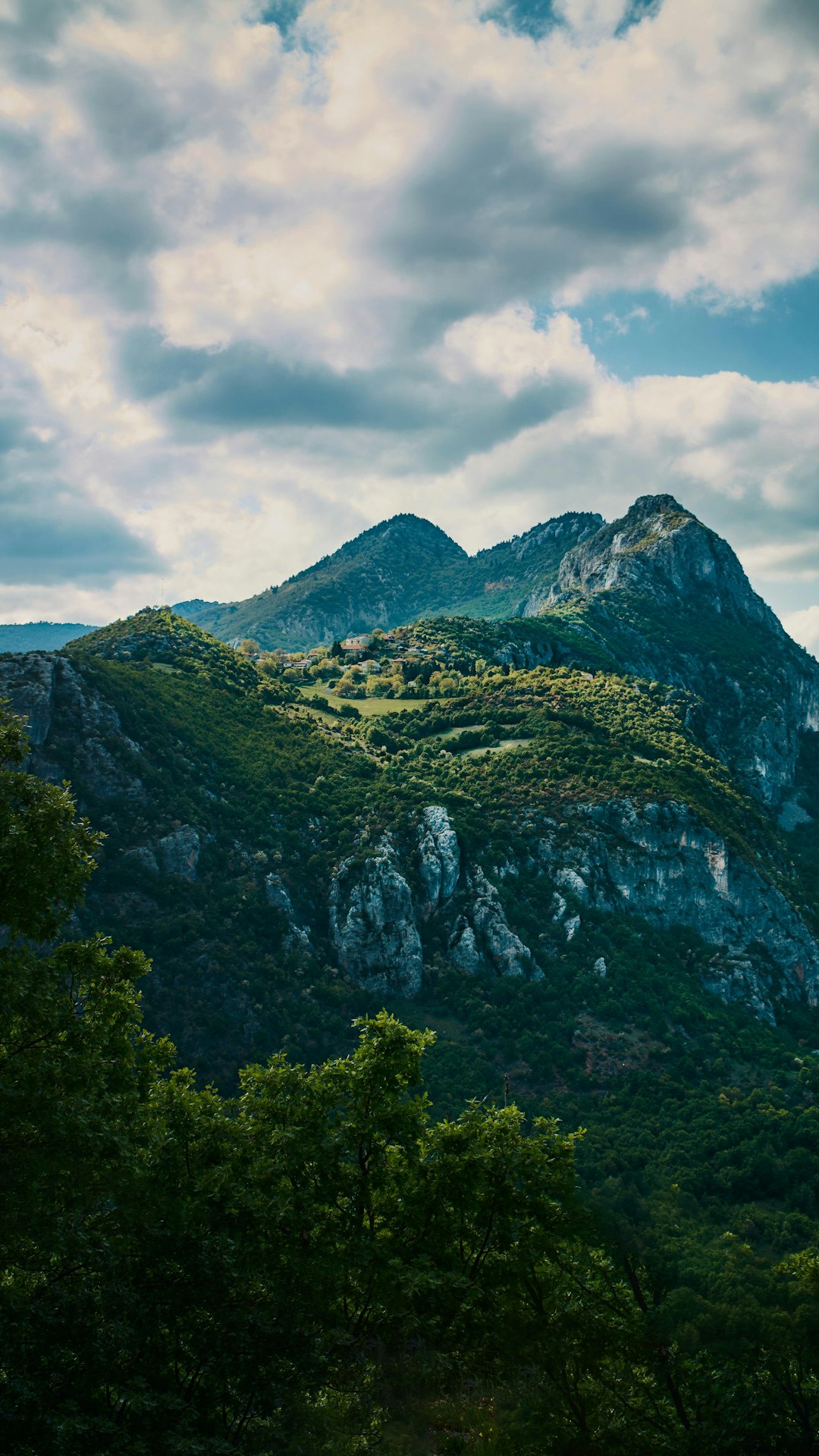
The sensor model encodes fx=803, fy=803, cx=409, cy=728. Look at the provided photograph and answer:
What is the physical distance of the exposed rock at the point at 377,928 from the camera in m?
110

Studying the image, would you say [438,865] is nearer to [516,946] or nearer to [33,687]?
[516,946]

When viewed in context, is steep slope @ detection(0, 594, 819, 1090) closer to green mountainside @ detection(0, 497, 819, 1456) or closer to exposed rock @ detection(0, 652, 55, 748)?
exposed rock @ detection(0, 652, 55, 748)

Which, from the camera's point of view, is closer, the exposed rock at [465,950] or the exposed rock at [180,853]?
the exposed rock at [180,853]

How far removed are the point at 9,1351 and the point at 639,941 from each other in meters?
114

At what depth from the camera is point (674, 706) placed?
192m

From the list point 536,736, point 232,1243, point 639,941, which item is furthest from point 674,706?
point 232,1243

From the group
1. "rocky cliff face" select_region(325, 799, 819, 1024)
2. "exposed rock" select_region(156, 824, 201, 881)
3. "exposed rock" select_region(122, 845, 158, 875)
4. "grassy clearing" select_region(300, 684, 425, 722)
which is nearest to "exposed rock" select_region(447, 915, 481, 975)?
"rocky cliff face" select_region(325, 799, 819, 1024)

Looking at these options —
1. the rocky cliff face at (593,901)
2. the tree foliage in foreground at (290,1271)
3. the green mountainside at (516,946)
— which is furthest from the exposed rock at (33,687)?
the tree foliage in foreground at (290,1271)

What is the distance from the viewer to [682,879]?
132m

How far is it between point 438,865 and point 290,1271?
3870 inches

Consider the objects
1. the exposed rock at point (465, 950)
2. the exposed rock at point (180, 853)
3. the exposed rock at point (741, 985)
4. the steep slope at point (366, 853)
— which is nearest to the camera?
the steep slope at point (366, 853)

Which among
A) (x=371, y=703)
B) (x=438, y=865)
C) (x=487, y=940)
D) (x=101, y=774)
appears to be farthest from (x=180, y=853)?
(x=371, y=703)

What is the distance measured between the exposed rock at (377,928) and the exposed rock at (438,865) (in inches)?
179

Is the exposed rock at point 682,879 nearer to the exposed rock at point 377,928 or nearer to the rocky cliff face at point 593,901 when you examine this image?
the rocky cliff face at point 593,901
